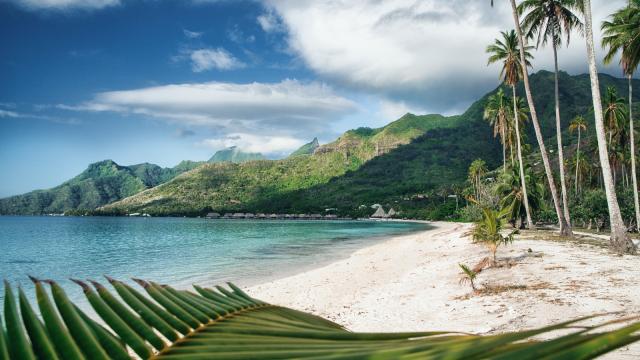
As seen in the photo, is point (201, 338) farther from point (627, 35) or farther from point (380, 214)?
point (380, 214)

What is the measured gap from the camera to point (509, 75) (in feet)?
104

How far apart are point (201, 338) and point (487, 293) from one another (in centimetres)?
1203

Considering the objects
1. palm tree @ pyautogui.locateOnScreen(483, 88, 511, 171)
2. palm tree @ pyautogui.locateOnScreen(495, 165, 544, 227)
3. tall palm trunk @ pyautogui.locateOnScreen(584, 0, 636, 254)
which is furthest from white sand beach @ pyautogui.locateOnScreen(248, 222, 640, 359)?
palm tree @ pyautogui.locateOnScreen(483, 88, 511, 171)

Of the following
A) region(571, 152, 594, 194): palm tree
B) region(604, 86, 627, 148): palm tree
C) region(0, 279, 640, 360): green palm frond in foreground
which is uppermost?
region(604, 86, 627, 148): palm tree

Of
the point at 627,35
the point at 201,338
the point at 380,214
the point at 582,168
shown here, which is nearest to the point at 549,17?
the point at 627,35

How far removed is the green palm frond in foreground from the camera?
1.81 feet

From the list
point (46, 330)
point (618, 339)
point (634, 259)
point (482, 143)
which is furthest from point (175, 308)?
point (482, 143)

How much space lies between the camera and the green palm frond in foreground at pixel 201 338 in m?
0.55

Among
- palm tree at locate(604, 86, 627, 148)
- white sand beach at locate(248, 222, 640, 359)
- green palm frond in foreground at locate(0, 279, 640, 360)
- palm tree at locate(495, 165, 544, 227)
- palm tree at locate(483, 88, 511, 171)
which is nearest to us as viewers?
green palm frond in foreground at locate(0, 279, 640, 360)

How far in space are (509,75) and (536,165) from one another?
93.5 meters

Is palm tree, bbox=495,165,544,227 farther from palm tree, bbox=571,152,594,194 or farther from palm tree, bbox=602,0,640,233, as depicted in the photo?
palm tree, bbox=571,152,594,194

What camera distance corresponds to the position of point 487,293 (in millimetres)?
11492

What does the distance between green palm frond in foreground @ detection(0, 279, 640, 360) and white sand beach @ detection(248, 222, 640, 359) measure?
6.88 metres

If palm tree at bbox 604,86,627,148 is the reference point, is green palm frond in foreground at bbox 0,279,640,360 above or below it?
below
